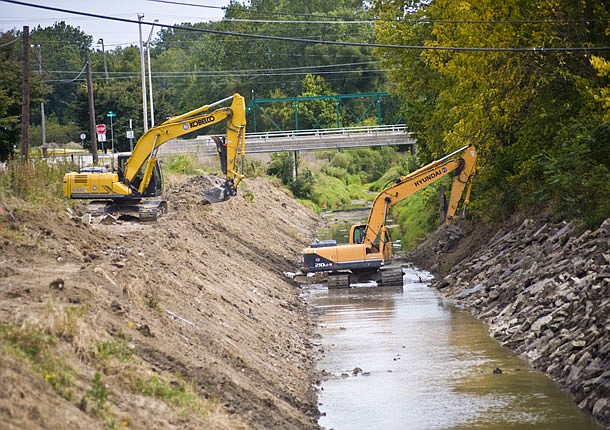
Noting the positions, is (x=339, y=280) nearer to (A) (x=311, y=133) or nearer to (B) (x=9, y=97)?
(B) (x=9, y=97)

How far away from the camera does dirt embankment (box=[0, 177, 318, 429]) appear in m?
13.6

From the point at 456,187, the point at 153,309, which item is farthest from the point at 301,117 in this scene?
the point at 153,309

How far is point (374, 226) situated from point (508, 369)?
1525cm

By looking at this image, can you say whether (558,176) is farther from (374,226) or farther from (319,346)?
(319,346)

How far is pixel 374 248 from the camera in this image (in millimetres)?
38656

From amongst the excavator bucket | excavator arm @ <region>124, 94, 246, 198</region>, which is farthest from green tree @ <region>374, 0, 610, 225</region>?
the excavator bucket

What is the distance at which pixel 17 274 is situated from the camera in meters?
20.1

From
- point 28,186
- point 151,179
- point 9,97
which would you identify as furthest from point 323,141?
point 28,186

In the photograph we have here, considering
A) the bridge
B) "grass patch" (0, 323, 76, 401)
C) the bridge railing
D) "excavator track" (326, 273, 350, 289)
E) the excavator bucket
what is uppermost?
the bridge railing

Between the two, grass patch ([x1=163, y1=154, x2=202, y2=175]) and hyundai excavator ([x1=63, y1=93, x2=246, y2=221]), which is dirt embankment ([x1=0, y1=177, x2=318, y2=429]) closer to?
hyundai excavator ([x1=63, y1=93, x2=246, y2=221])

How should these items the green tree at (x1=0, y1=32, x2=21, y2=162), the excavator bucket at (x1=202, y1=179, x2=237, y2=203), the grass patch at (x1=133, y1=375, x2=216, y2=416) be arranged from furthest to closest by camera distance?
the green tree at (x1=0, y1=32, x2=21, y2=162) < the excavator bucket at (x1=202, y1=179, x2=237, y2=203) < the grass patch at (x1=133, y1=375, x2=216, y2=416)

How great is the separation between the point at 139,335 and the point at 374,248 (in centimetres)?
2165

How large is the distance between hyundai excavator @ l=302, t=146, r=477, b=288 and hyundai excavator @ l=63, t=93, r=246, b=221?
4.06 metres

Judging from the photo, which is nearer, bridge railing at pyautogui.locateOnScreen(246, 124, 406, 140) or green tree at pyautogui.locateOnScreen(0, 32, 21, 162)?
green tree at pyautogui.locateOnScreen(0, 32, 21, 162)
